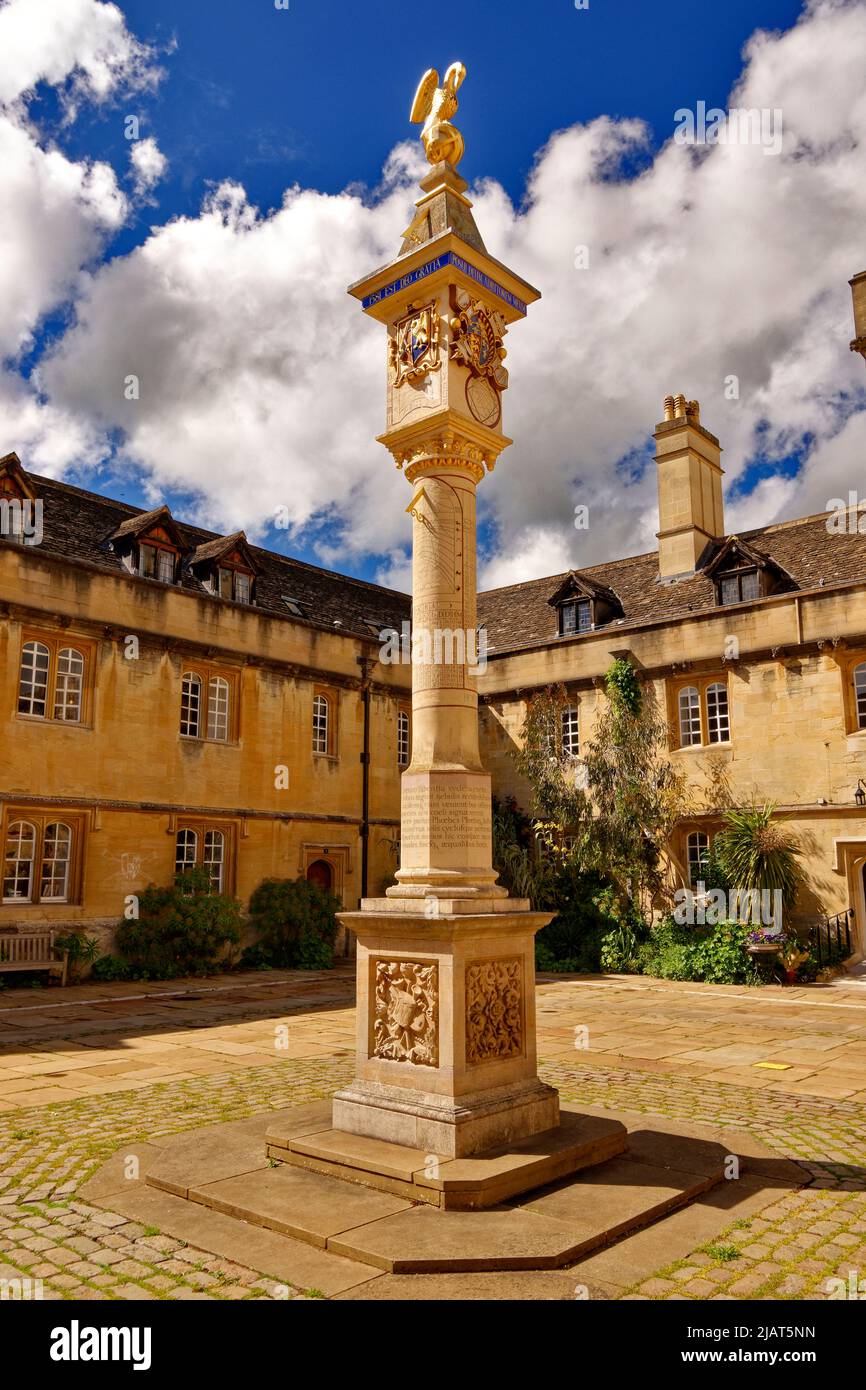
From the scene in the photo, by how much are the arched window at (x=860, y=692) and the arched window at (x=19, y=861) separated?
15269mm

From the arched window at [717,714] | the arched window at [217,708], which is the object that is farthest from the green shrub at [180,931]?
the arched window at [717,714]

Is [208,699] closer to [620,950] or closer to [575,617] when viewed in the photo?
[575,617]

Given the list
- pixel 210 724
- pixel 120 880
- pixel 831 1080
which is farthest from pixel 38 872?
pixel 831 1080

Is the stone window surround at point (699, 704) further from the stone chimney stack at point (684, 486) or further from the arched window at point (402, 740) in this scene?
the arched window at point (402, 740)

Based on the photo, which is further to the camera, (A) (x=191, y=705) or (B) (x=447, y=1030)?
(A) (x=191, y=705)

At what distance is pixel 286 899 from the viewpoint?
20.2 m

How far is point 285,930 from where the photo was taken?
797 inches

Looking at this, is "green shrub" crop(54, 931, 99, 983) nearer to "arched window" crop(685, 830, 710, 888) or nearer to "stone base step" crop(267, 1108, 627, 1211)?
"stone base step" crop(267, 1108, 627, 1211)

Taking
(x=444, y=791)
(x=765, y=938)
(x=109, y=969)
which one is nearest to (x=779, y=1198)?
(x=444, y=791)

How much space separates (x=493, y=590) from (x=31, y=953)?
58.7 feet

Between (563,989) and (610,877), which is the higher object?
(610,877)
